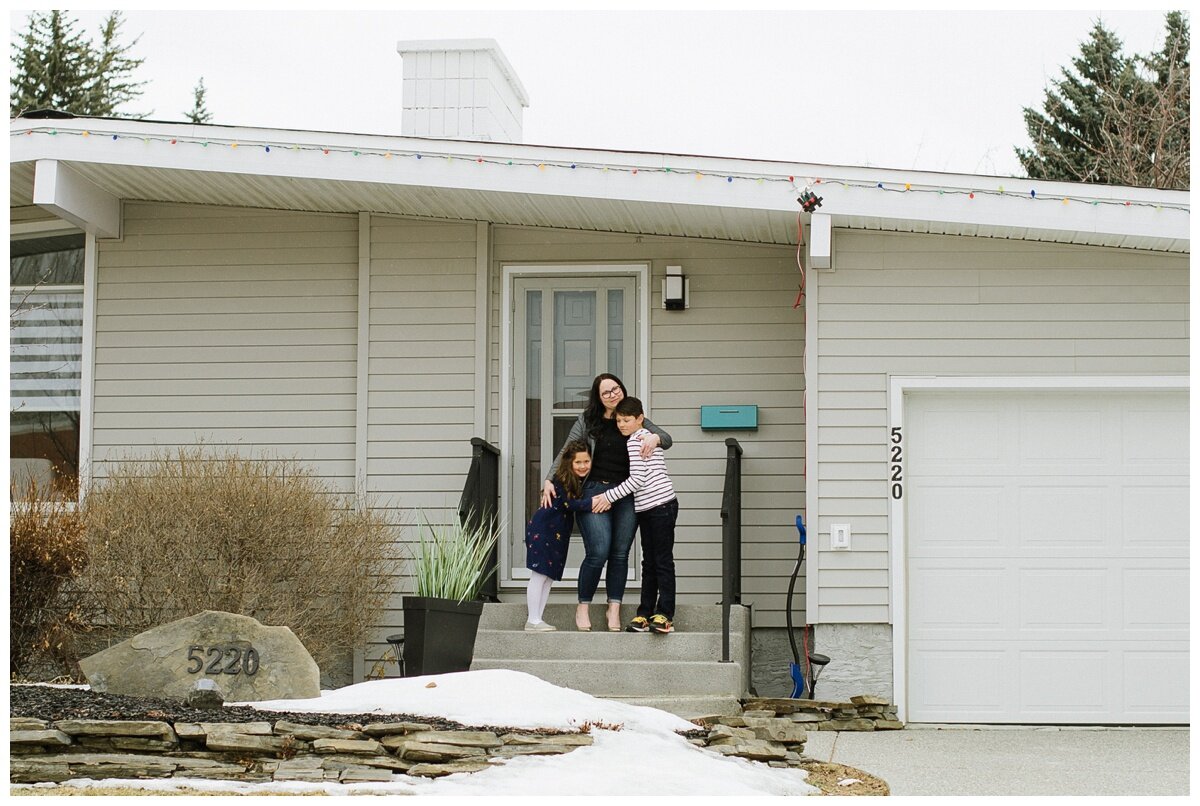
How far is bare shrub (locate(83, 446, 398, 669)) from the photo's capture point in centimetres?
766

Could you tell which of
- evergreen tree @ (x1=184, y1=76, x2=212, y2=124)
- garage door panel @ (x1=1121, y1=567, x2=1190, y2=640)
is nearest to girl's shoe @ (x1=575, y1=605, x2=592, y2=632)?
garage door panel @ (x1=1121, y1=567, x2=1190, y2=640)

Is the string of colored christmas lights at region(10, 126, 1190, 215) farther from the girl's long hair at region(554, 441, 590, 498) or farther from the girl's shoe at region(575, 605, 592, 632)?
the girl's shoe at region(575, 605, 592, 632)

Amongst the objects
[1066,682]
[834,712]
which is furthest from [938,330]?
[834,712]

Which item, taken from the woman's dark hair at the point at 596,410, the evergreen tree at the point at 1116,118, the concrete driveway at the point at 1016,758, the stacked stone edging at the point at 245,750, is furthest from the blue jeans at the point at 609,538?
the evergreen tree at the point at 1116,118

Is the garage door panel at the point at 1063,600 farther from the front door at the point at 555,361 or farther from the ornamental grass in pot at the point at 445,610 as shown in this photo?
the ornamental grass in pot at the point at 445,610

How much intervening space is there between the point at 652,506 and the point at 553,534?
57 centimetres

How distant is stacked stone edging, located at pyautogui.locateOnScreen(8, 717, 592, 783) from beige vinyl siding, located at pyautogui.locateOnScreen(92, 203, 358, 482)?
11.2 ft

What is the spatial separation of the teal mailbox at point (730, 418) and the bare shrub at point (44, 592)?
3.70 m

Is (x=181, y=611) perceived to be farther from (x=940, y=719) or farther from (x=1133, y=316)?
(x=1133, y=316)

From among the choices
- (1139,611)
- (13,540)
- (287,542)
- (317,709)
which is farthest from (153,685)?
(1139,611)

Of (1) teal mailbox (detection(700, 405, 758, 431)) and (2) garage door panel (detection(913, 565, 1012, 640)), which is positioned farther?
(1) teal mailbox (detection(700, 405, 758, 431))

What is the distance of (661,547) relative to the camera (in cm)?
784

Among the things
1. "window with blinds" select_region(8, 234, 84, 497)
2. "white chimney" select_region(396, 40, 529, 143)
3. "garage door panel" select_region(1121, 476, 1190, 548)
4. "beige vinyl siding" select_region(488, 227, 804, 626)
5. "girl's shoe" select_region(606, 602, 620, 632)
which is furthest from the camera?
"white chimney" select_region(396, 40, 529, 143)

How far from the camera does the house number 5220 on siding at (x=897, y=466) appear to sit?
813 cm
